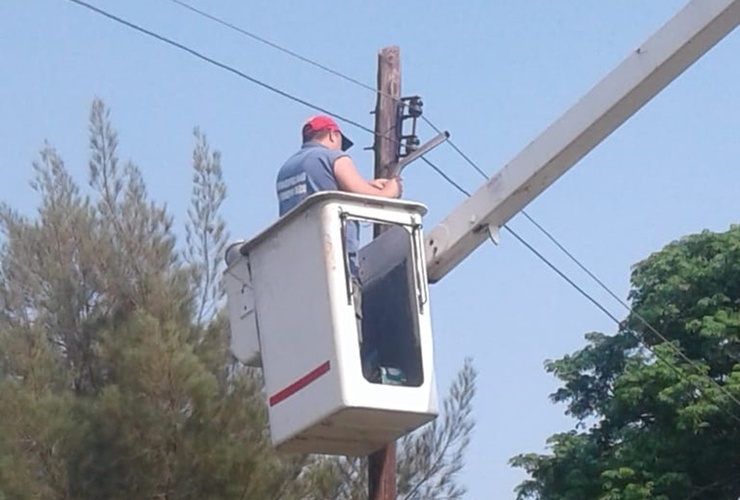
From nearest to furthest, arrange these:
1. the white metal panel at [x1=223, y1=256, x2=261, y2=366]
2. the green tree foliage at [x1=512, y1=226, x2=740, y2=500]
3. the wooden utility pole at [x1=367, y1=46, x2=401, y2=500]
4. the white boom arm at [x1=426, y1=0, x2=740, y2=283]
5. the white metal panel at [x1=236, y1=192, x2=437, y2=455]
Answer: the white metal panel at [x1=236, y1=192, x2=437, y2=455], the white metal panel at [x1=223, y1=256, x2=261, y2=366], the white boom arm at [x1=426, y1=0, x2=740, y2=283], the wooden utility pole at [x1=367, y1=46, x2=401, y2=500], the green tree foliage at [x1=512, y1=226, x2=740, y2=500]

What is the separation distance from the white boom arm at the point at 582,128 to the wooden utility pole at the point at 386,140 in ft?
3.64

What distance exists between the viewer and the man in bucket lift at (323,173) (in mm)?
7516

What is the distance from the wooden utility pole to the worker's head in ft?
4.99

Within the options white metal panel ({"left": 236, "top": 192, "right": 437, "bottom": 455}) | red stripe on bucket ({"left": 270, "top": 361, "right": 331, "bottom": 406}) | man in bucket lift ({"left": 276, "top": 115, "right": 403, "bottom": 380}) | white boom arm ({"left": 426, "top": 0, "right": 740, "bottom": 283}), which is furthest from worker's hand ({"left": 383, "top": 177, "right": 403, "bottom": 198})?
red stripe on bucket ({"left": 270, "top": 361, "right": 331, "bottom": 406})

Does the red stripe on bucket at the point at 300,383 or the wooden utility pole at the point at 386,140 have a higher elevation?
the wooden utility pole at the point at 386,140

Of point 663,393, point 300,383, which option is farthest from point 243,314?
point 663,393

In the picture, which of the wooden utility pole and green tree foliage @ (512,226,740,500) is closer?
the wooden utility pole

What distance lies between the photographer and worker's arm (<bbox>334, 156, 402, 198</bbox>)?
24.6 feet

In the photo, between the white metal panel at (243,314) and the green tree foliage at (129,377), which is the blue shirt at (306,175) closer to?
the white metal panel at (243,314)

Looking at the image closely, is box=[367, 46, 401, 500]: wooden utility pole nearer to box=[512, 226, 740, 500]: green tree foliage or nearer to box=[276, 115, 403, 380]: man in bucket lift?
box=[276, 115, 403, 380]: man in bucket lift

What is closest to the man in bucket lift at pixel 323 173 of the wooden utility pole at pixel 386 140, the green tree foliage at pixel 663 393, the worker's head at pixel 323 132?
the worker's head at pixel 323 132

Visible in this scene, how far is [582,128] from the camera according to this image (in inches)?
319

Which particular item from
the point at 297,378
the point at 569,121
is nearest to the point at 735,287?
the point at 569,121

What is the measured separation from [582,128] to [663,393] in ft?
42.0
